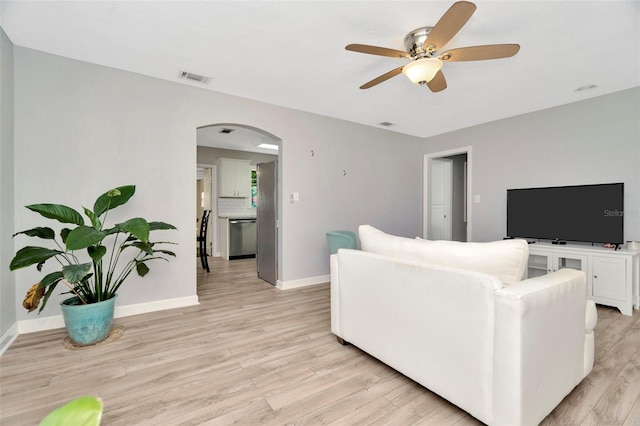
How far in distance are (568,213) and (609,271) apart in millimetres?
817

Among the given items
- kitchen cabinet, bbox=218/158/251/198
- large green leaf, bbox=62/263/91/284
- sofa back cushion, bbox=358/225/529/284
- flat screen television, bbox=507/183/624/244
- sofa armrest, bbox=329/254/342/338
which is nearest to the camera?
sofa back cushion, bbox=358/225/529/284

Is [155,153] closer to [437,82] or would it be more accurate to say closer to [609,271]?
[437,82]

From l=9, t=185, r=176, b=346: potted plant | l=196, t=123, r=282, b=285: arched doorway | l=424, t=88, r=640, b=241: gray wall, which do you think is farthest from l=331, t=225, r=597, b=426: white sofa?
l=196, t=123, r=282, b=285: arched doorway

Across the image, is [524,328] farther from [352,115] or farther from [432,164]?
[432,164]

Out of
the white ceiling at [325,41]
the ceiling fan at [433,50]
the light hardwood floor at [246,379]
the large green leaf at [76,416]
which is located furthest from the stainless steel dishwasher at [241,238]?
the large green leaf at [76,416]

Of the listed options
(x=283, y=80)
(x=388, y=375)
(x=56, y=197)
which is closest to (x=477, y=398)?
(x=388, y=375)

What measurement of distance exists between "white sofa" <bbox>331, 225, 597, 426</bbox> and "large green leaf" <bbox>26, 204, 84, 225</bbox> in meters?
2.26

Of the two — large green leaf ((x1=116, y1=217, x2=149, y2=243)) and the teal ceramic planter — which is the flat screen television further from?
the teal ceramic planter

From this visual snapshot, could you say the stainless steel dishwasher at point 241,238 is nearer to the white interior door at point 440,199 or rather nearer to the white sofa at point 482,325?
the white interior door at point 440,199

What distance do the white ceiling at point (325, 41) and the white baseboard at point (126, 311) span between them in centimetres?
241

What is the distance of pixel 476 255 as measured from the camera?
154cm

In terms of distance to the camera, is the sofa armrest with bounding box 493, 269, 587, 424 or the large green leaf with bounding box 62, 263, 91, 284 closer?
the sofa armrest with bounding box 493, 269, 587, 424

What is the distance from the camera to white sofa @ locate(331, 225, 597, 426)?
50.8 inches

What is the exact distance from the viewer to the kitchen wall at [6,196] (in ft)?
7.49
